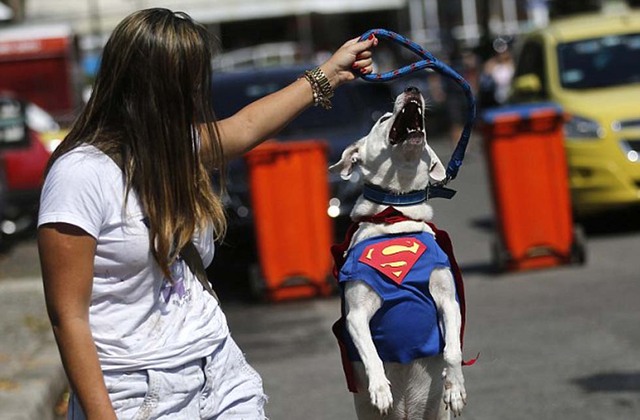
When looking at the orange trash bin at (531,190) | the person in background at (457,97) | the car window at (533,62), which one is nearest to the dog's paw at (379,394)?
the orange trash bin at (531,190)

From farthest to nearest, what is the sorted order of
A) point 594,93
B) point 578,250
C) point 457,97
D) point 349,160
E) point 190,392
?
1. point 457,97
2. point 594,93
3. point 578,250
4. point 349,160
5. point 190,392

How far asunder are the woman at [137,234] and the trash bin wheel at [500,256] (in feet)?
28.4

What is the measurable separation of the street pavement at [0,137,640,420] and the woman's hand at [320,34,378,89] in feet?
10.4

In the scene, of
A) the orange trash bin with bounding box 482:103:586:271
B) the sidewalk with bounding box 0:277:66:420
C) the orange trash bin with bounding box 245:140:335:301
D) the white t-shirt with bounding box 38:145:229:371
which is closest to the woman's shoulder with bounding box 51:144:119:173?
the white t-shirt with bounding box 38:145:229:371

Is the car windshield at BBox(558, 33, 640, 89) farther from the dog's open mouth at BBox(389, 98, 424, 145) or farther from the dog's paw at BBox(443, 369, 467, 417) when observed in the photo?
the dog's paw at BBox(443, 369, 467, 417)

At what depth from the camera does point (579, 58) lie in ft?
48.4

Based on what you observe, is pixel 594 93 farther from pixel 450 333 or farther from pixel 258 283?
pixel 450 333

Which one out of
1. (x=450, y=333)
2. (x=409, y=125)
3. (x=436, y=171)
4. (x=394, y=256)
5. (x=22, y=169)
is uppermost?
(x=409, y=125)

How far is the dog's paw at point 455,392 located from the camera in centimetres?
416

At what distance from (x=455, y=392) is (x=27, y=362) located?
448cm

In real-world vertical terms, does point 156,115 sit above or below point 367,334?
above

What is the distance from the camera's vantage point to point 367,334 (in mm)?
4230

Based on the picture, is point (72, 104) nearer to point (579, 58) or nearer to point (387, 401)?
point (579, 58)

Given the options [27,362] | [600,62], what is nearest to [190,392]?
[27,362]
